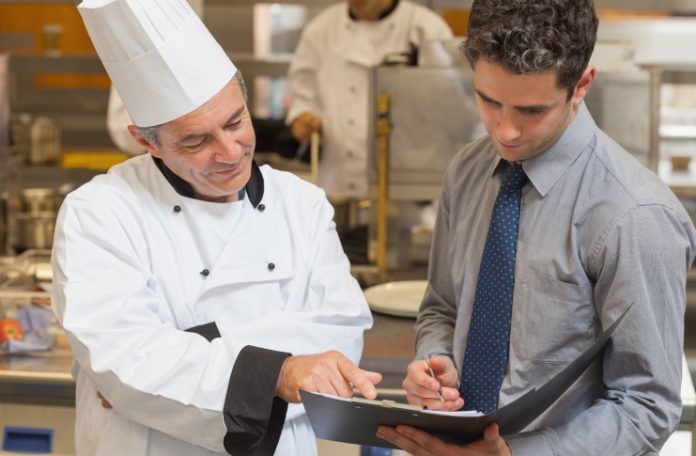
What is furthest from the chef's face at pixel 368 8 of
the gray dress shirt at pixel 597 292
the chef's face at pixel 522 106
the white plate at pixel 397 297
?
the chef's face at pixel 522 106

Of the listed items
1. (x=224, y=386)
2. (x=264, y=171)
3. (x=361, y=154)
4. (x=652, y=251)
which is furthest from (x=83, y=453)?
(x=361, y=154)

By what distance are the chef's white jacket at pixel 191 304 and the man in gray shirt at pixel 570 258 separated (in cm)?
23

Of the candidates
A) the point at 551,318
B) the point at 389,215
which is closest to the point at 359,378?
the point at 551,318

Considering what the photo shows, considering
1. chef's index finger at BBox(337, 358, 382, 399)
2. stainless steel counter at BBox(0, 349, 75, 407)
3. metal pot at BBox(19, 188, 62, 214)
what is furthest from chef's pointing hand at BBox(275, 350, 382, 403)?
metal pot at BBox(19, 188, 62, 214)

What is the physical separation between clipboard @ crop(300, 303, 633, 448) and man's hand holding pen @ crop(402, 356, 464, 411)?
0.09 meters

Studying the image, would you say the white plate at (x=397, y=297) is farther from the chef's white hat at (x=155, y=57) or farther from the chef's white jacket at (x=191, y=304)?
the chef's white hat at (x=155, y=57)

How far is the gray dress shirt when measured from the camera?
5.07 ft

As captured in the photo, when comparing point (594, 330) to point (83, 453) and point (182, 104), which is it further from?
point (83, 453)

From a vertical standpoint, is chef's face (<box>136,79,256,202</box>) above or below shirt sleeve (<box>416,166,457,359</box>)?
above

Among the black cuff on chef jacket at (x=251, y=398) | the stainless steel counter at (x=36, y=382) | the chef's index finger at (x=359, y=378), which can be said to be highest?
the chef's index finger at (x=359, y=378)

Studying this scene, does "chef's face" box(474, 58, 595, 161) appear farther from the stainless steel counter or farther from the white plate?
Answer: the stainless steel counter

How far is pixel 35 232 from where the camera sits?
11.0 ft

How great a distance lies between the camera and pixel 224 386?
A: 1.68 metres

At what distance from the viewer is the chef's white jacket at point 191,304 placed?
1.67 metres
